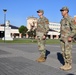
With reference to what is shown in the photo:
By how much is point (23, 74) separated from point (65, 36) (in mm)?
2123

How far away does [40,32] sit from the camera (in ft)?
31.0

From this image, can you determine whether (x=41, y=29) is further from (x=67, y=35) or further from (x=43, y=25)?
(x=67, y=35)

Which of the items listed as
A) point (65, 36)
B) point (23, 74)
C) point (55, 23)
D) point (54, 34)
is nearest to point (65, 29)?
point (65, 36)

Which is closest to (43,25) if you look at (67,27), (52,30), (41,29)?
(41,29)

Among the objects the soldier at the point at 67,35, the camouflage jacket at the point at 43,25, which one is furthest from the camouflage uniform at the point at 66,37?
the camouflage jacket at the point at 43,25

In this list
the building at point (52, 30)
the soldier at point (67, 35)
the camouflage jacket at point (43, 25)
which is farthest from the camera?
the building at point (52, 30)

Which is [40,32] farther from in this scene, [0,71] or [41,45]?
[0,71]

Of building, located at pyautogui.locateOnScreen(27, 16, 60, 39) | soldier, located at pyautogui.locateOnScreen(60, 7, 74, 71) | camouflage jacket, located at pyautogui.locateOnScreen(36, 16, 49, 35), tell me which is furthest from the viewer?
building, located at pyautogui.locateOnScreen(27, 16, 60, 39)

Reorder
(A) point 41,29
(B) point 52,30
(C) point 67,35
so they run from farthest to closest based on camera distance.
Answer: (B) point 52,30, (A) point 41,29, (C) point 67,35

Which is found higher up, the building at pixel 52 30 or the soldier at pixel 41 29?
the building at pixel 52 30

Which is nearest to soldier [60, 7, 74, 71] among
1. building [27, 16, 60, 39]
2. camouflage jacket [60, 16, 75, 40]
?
camouflage jacket [60, 16, 75, 40]

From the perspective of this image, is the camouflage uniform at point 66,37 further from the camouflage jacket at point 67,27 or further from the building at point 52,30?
the building at point 52,30

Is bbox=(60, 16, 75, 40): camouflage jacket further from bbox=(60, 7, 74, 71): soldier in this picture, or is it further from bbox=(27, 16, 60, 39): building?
bbox=(27, 16, 60, 39): building

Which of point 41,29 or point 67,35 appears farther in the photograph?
point 41,29
